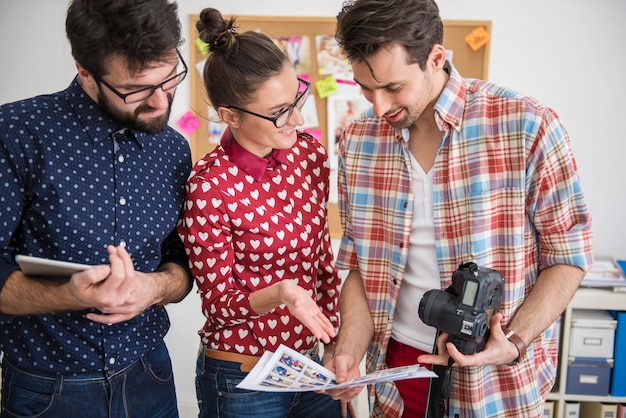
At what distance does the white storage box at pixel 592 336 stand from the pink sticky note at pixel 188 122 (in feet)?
6.59

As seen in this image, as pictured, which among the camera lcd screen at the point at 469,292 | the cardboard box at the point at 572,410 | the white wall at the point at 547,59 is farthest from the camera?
the white wall at the point at 547,59

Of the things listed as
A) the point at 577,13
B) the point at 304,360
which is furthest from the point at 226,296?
the point at 577,13

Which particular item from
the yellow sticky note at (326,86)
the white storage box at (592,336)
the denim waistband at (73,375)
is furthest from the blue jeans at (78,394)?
the white storage box at (592,336)

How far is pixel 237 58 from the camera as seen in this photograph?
1.51m

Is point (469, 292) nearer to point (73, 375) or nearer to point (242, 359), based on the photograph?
point (242, 359)

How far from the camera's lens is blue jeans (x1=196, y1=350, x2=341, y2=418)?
153 centimetres

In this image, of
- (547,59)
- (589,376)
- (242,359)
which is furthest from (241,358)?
(547,59)

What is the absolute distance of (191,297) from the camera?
3279mm

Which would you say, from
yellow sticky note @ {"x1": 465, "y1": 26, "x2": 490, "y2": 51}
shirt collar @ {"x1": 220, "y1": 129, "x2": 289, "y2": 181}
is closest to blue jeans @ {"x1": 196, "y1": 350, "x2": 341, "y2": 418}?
shirt collar @ {"x1": 220, "y1": 129, "x2": 289, "y2": 181}

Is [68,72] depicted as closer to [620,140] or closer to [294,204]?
[294,204]

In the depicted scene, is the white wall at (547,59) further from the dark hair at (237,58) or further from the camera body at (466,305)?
the camera body at (466,305)

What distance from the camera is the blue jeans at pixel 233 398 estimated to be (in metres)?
1.53

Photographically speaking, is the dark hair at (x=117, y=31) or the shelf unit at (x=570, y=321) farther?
the shelf unit at (x=570, y=321)

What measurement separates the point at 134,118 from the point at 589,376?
236 cm
